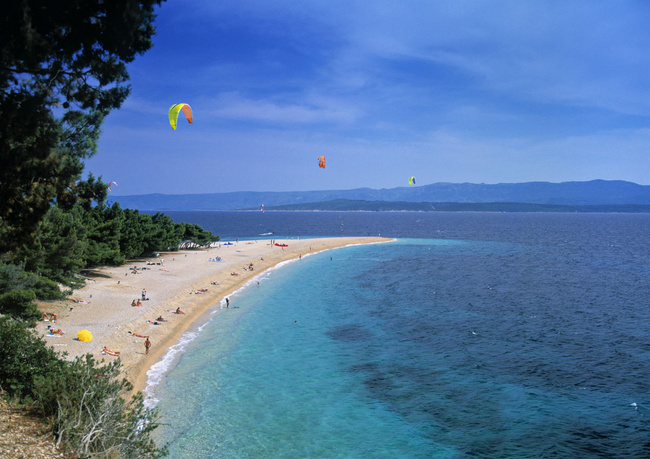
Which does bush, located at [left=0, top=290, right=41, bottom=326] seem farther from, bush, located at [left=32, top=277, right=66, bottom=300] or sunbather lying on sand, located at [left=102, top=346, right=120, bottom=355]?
sunbather lying on sand, located at [left=102, top=346, right=120, bottom=355]

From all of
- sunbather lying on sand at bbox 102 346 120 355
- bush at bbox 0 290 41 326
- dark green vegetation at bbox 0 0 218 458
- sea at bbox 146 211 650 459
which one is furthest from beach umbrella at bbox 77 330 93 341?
dark green vegetation at bbox 0 0 218 458

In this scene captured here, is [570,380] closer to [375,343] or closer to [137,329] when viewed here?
[375,343]

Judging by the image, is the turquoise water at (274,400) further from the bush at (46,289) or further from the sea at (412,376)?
the bush at (46,289)

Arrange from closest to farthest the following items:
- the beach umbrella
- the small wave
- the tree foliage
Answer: the tree foliage, the small wave, the beach umbrella

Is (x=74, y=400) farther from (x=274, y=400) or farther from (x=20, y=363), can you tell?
(x=274, y=400)

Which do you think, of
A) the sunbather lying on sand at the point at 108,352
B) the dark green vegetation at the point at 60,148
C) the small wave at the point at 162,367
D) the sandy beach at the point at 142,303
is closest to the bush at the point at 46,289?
the sandy beach at the point at 142,303

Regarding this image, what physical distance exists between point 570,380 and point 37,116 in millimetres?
24297

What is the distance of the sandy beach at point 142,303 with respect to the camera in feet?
74.8

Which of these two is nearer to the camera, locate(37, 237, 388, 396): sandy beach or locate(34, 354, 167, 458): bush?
locate(34, 354, 167, 458): bush

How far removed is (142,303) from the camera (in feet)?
106

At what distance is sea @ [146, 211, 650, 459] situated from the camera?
15758 millimetres

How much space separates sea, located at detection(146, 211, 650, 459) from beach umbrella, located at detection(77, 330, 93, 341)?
4.16 meters

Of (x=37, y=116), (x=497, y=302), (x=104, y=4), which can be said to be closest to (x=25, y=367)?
(x=37, y=116)

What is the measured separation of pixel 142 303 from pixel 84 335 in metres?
9.61
